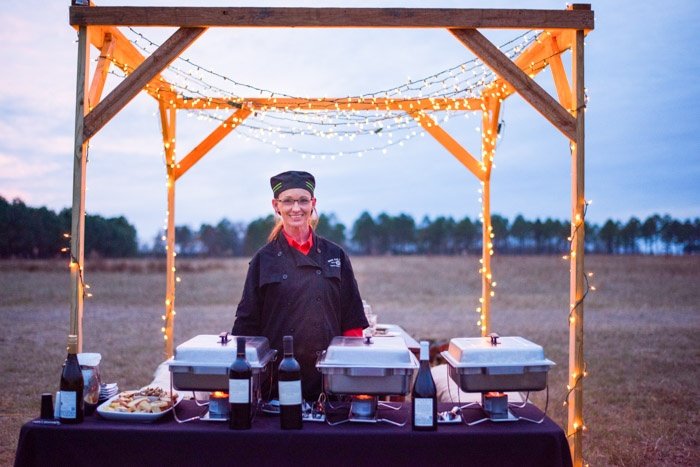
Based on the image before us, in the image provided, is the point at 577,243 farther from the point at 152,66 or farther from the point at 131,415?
the point at 152,66

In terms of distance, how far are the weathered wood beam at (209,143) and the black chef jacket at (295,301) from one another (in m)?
2.50

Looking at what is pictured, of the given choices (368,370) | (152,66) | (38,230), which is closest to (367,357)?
(368,370)

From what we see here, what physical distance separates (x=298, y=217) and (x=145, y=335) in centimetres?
908

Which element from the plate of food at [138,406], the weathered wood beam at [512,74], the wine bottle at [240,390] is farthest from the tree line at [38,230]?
the wine bottle at [240,390]

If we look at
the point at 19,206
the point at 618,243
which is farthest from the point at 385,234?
the point at 19,206

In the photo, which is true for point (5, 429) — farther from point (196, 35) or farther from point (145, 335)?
point (145, 335)

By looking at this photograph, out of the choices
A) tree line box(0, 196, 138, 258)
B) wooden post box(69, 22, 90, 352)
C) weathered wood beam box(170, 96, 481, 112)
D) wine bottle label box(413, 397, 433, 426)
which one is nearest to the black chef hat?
wooden post box(69, 22, 90, 352)

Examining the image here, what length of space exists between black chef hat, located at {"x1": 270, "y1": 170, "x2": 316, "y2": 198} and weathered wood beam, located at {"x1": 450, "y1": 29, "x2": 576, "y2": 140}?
3.88 ft

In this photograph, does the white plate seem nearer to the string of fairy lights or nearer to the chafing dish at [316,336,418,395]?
the chafing dish at [316,336,418,395]

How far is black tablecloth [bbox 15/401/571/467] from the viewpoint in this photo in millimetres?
2396

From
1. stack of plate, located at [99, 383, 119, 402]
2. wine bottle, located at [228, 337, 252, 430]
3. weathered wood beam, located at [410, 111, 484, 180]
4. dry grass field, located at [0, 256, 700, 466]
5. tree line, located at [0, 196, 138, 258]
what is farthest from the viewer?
tree line, located at [0, 196, 138, 258]

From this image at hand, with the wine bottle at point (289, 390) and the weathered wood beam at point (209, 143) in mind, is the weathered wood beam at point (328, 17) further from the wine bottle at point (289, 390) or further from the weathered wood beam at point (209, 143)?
the weathered wood beam at point (209, 143)

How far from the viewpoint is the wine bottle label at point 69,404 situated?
2.50 meters

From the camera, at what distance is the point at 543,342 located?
10.4 m
